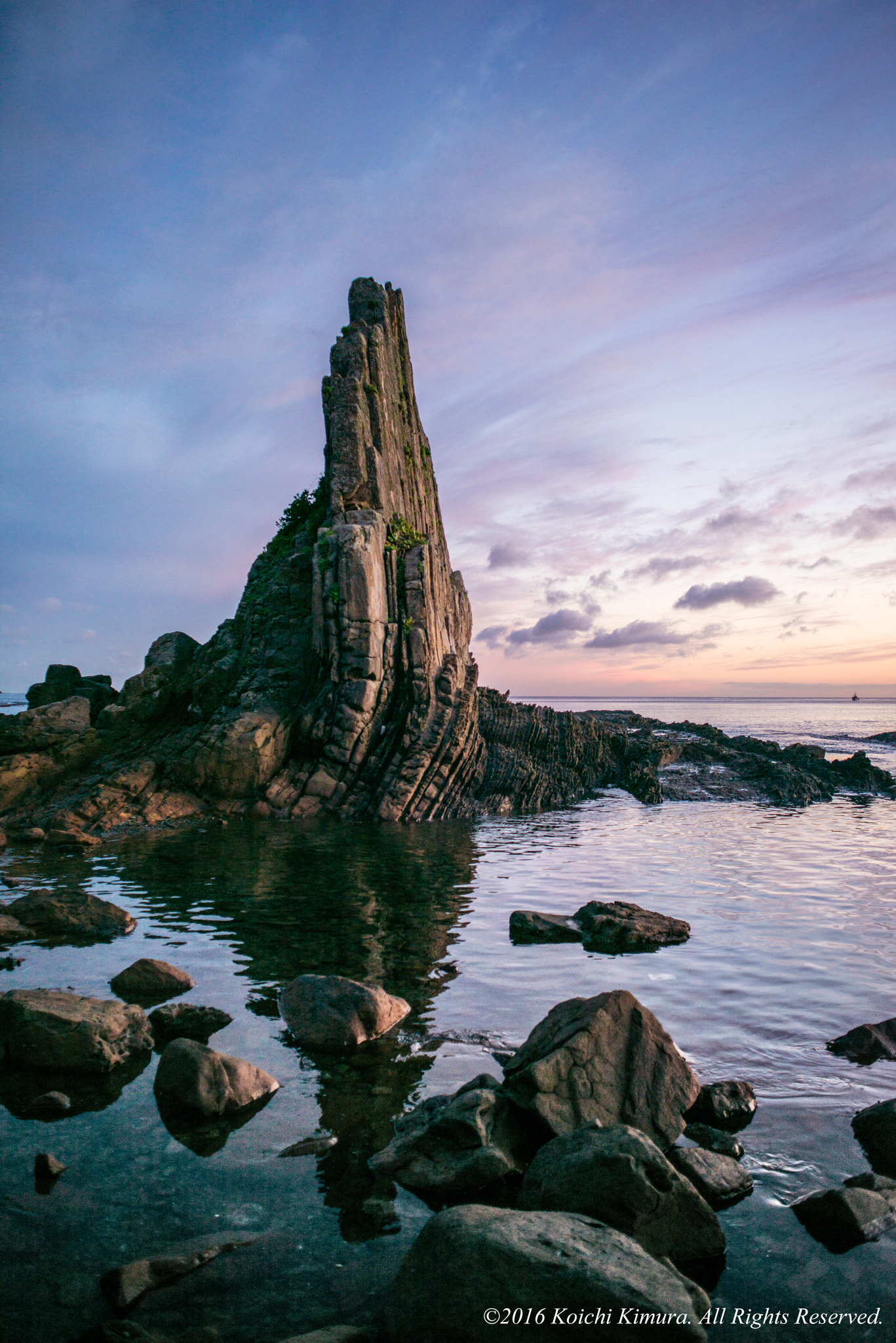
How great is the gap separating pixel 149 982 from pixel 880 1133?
8164 millimetres

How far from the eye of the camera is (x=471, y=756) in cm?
2944

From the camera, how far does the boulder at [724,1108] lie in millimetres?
6129

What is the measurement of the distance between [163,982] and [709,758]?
37.1m

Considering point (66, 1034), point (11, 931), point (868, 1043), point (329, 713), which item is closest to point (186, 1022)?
point (66, 1034)

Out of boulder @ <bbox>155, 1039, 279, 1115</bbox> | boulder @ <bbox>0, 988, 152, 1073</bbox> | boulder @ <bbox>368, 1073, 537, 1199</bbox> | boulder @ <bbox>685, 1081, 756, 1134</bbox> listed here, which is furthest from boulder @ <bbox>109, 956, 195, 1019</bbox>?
boulder @ <bbox>685, 1081, 756, 1134</bbox>

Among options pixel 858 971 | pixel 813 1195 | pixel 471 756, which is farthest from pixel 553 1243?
pixel 471 756

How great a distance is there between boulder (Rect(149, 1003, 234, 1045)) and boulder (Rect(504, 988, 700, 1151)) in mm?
3565

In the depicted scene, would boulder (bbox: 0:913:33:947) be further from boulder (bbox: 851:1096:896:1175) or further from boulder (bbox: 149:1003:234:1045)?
boulder (bbox: 851:1096:896:1175)

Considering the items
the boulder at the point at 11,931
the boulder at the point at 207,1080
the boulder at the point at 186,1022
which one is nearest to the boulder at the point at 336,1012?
the boulder at the point at 186,1022

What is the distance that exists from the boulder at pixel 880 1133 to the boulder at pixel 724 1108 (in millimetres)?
858

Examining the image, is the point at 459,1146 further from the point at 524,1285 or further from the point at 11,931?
the point at 11,931

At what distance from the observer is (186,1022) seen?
792 cm

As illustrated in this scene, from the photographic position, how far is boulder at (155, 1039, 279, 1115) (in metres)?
6.13

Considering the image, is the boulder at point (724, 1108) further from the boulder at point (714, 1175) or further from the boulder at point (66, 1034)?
the boulder at point (66, 1034)
